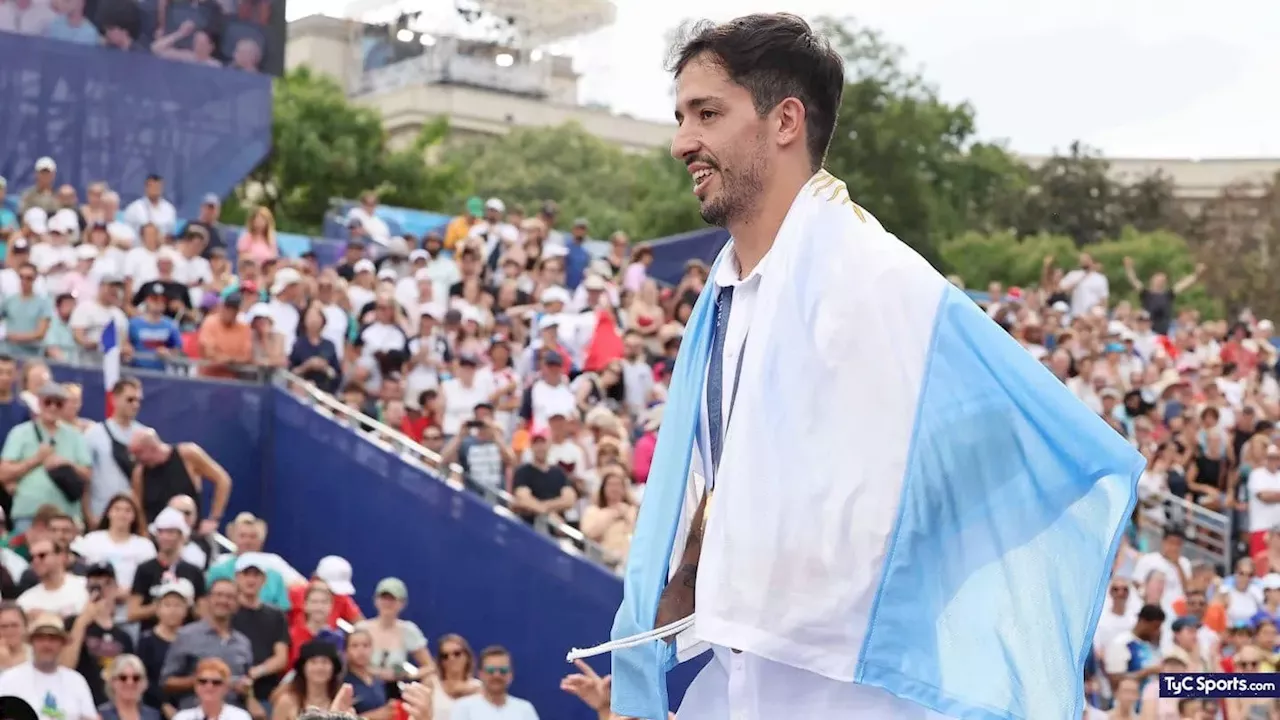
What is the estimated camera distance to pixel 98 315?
13.0 metres

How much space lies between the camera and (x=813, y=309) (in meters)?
3.15

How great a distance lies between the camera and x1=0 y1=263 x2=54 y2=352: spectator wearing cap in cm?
1280

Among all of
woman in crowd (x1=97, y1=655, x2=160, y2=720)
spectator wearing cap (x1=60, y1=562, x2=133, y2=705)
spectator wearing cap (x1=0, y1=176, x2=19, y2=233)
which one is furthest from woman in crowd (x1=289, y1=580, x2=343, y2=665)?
spectator wearing cap (x1=0, y1=176, x2=19, y2=233)

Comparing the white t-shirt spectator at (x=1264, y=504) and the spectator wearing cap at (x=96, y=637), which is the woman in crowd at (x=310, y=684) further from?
the white t-shirt spectator at (x=1264, y=504)

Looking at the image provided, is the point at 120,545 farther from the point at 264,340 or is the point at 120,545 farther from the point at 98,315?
the point at 264,340

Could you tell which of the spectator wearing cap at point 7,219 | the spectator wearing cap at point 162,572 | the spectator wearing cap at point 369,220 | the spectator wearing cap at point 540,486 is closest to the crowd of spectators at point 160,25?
the spectator wearing cap at point 369,220

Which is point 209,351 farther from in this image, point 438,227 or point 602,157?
point 602,157

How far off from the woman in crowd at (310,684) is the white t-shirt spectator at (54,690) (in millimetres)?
881

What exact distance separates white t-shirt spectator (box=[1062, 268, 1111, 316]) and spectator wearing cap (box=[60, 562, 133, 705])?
46.0 feet

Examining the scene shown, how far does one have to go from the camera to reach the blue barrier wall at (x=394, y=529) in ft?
39.6

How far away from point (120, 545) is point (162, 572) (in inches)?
11.5

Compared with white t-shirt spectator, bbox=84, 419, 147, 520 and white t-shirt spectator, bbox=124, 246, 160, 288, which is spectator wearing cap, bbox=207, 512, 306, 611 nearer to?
white t-shirt spectator, bbox=84, 419, 147, 520

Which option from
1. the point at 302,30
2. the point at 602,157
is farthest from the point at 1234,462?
the point at 302,30

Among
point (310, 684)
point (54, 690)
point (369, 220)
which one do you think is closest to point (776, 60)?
point (54, 690)
